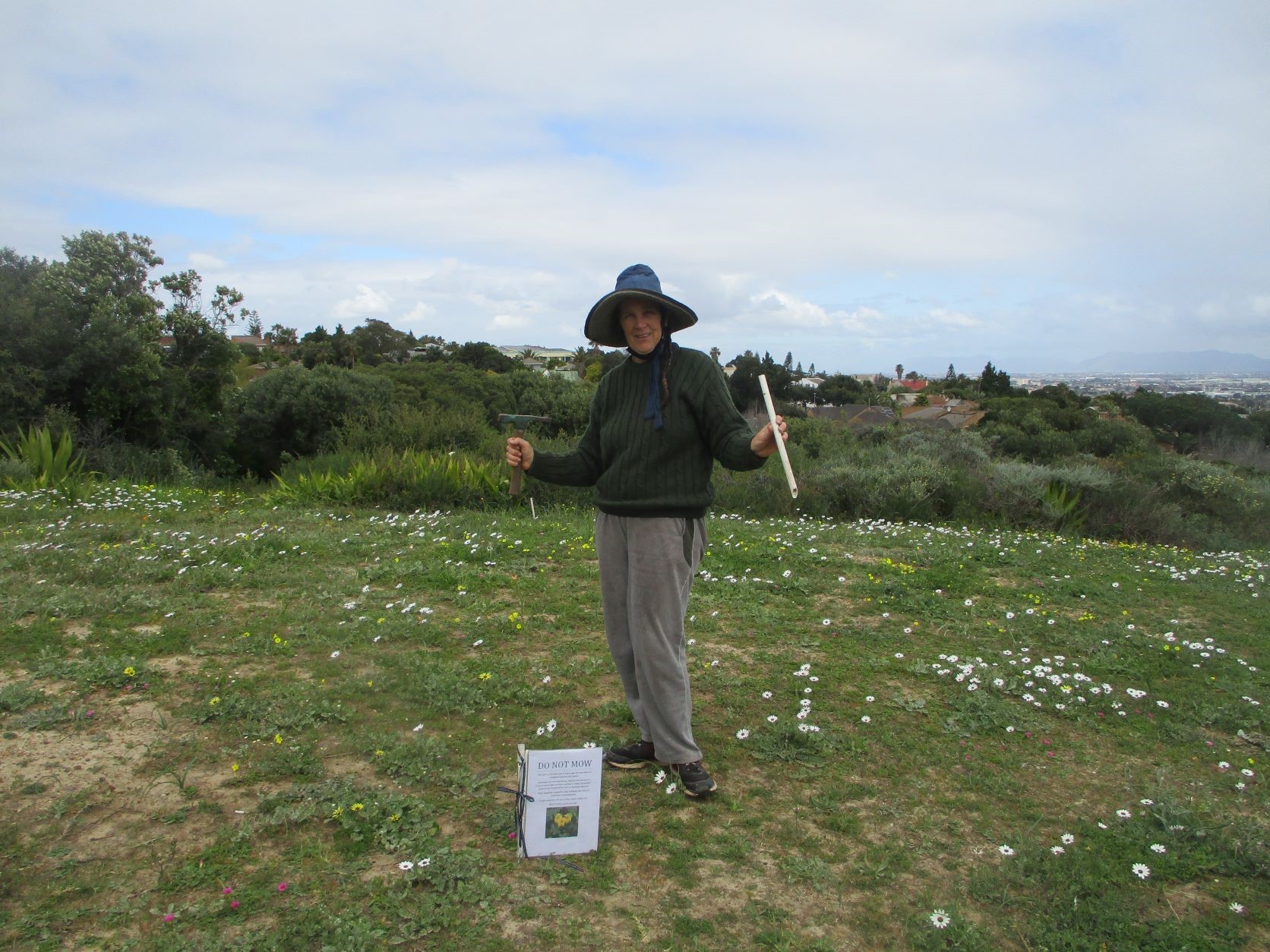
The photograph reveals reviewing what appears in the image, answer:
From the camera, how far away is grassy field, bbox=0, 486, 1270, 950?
2.41 m

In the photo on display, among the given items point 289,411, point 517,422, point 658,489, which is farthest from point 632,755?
point 289,411

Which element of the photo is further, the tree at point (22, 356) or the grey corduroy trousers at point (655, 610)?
the tree at point (22, 356)

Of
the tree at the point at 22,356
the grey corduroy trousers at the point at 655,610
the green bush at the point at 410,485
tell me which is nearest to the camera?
the grey corduroy trousers at the point at 655,610

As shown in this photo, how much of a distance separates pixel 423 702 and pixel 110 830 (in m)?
1.27

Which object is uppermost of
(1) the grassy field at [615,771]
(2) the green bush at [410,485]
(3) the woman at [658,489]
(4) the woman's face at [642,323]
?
(4) the woman's face at [642,323]

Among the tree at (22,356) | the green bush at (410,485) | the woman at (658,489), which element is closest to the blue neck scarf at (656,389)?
the woman at (658,489)

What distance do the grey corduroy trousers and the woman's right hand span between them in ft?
1.34

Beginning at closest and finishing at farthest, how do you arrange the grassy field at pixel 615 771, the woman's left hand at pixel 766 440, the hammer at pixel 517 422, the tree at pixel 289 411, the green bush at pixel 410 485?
the grassy field at pixel 615 771, the woman's left hand at pixel 766 440, the hammer at pixel 517 422, the green bush at pixel 410 485, the tree at pixel 289 411

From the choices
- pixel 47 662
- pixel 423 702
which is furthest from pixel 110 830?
pixel 47 662

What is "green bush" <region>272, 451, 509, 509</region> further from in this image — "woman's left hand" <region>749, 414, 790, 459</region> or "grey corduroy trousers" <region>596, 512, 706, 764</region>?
"woman's left hand" <region>749, 414, 790, 459</region>

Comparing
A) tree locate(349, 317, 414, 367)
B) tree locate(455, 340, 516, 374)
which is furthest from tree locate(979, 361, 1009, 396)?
tree locate(349, 317, 414, 367)

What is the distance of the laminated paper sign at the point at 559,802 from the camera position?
2.67 meters

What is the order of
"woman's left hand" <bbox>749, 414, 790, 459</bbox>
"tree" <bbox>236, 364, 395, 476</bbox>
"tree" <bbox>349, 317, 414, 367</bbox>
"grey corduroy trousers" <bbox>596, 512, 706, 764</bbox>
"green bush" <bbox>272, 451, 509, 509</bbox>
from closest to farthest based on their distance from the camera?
"woman's left hand" <bbox>749, 414, 790, 459</bbox>, "grey corduroy trousers" <bbox>596, 512, 706, 764</bbox>, "green bush" <bbox>272, 451, 509, 509</bbox>, "tree" <bbox>236, 364, 395, 476</bbox>, "tree" <bbox>349, 317, 414, 367</bbox>

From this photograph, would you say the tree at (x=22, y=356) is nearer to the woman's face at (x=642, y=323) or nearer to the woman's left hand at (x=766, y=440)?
the woman's face at (x=642, y=323)
